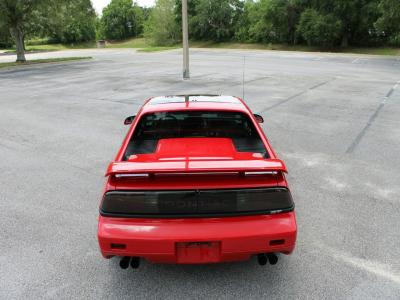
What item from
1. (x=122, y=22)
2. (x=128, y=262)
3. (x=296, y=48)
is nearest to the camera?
(x=128, y=262)

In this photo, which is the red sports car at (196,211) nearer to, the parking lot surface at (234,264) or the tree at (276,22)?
the parking lot surface at (234,264)

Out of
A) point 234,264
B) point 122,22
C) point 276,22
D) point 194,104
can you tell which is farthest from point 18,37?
point 122,22

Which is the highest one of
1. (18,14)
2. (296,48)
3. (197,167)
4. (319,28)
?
(18,14)

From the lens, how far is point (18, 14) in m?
24.9

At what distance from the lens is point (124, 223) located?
275 cm

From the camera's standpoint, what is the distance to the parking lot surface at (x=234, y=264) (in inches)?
119

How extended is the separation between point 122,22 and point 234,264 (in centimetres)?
9489

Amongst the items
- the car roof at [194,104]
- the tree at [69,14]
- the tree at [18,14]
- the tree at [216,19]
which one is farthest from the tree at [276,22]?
the car roof at [194,104]

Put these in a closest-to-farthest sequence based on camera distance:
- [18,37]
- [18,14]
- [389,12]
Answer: [18,14]
[18,37]
[389,12]

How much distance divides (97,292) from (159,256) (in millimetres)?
687

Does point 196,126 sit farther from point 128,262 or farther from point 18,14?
point 18,14

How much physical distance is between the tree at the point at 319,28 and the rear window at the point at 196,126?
43.0 meters

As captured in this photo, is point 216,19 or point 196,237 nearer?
point 196,237

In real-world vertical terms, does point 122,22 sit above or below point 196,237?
above
